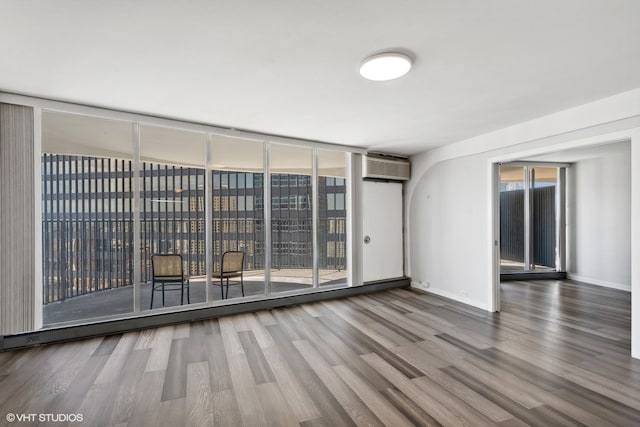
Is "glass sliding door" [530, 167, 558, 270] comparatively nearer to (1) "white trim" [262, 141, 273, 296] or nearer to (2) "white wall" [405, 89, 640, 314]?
(2) "white wall" [405, 89, 640, 314]

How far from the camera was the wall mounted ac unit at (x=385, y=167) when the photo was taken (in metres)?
5.30

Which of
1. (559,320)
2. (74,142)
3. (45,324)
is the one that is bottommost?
(559,320)

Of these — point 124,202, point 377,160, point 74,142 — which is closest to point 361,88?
point 377,160

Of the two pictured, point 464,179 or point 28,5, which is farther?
point 464,179

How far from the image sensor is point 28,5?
66.5 inches

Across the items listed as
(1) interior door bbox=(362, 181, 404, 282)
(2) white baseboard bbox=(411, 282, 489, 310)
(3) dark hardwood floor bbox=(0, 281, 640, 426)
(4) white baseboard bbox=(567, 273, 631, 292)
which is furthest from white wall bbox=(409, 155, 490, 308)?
(4) white baseboard bbox=(567, 273, 631, 292)

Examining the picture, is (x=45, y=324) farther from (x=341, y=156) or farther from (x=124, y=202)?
(x=341, y=156)

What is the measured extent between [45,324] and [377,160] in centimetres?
503

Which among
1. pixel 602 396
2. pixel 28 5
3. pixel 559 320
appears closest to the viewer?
pixel 28 5

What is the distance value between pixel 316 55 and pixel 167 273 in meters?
3.33

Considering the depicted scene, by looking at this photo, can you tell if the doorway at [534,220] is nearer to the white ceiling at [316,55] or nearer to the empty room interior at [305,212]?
the empty room interior at [305,212]

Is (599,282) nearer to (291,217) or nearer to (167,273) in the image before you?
(291,217)

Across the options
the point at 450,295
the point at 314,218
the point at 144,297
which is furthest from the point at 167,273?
the point at 450,295

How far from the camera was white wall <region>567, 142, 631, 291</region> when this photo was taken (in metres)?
5.39
